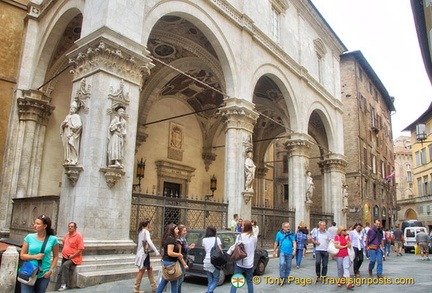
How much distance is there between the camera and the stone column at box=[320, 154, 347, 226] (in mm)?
21125

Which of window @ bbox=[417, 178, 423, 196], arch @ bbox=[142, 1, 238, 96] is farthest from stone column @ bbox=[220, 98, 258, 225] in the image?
window @ bbox=[417, 178, 423, 196]

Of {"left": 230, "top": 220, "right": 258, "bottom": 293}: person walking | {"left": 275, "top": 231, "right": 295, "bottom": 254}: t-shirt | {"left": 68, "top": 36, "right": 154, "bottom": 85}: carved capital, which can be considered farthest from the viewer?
{"left": 68, "top": 36, "right": 154, "bottom": 85}: carved capital

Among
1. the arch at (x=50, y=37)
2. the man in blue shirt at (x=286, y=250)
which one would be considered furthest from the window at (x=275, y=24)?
the man in blue shirt at (x=286, y=250)

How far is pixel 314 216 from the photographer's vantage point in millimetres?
19828

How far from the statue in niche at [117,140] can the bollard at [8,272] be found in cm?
399

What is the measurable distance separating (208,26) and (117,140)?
5.93 m

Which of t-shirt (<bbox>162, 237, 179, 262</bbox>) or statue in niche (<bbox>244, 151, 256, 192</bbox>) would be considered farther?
statue in niche (<bbox>244, 151, 256, 192</bbox>)

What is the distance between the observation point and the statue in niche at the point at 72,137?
859 centimetres

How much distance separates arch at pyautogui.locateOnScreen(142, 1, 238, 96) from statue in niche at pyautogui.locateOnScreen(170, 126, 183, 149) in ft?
22.1

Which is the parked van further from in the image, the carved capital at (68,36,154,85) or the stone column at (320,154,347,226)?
the carved capital at (68,36,154,85)

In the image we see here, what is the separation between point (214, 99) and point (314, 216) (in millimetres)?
8166

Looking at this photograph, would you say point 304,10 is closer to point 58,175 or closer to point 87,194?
point 58,175

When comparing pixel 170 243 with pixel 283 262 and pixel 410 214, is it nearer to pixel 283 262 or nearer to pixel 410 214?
pixel 283 262

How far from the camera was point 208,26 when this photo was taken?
12.8 meters
